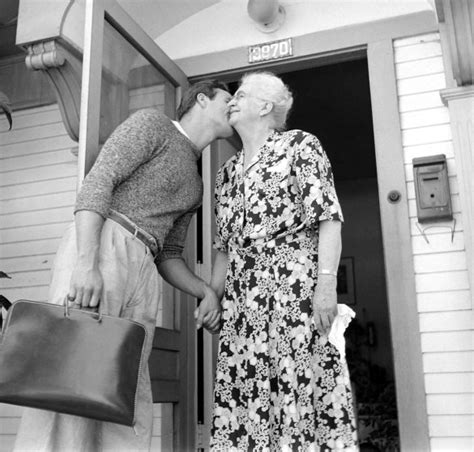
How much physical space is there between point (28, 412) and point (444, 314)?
1.67 metres

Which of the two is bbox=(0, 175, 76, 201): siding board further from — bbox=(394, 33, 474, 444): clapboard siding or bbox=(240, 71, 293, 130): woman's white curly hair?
bbox=(394, 33, 474, 444): clapboard siding

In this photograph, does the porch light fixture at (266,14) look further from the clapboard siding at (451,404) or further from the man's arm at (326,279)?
the clapboard siding at (451,404)

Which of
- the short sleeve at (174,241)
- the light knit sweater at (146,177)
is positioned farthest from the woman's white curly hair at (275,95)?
the short sleeve at (174,241)

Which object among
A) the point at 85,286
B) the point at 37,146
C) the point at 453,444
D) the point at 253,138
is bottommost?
the point at 453,444

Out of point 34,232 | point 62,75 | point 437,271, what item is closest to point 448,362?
point 437,271

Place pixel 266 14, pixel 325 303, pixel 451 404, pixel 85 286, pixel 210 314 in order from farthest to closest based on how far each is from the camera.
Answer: pixel 266 14
pixel 451 404
pixel 210 314
pixel 325 303
pixel 85 286

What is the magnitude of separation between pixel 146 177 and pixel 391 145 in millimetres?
1254

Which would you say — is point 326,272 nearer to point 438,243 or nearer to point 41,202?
point 438,243

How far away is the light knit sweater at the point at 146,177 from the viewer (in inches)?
76.0

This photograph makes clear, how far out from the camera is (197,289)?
232cm

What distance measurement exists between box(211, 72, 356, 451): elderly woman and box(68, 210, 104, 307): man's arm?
53 cm

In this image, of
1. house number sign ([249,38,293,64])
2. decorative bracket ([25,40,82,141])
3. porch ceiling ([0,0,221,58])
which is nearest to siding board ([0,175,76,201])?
decorative bracket ([25,40,82,141])

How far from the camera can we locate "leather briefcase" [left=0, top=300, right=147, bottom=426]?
1646 millimetres

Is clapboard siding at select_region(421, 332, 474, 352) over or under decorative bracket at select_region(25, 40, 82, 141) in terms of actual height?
under
